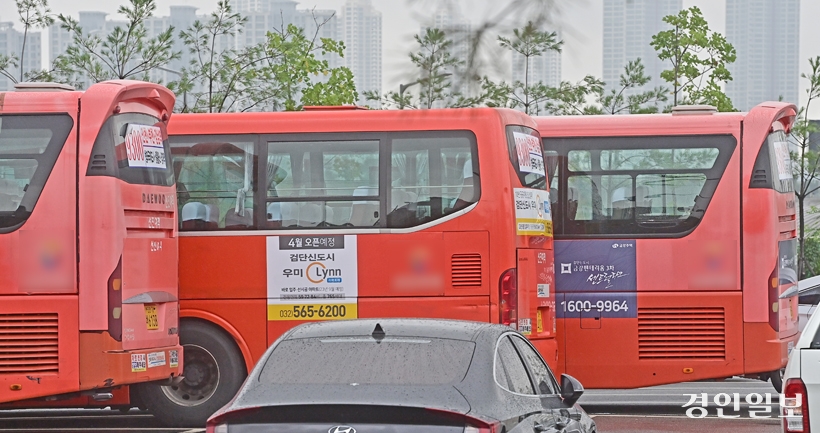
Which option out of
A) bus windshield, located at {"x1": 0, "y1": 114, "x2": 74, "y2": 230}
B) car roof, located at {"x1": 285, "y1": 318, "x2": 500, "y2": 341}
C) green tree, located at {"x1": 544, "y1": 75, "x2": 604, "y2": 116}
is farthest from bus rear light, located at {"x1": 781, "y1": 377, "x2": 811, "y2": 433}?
bus windshield, located at {"x1": 0, "y1": 114, "x2": 74, "y2": 230}

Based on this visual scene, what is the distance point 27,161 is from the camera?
945 cm

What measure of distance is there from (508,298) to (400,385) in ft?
17.2

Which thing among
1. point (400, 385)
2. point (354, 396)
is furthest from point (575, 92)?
point (400, 385)

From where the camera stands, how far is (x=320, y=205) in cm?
1080

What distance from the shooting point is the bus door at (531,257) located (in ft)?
34.8

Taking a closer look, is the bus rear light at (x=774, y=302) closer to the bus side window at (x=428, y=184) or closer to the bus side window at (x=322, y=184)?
the bus side window at (x=428, y=184)

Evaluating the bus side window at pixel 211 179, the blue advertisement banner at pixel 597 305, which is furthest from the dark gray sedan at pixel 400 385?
the blue advertisement banner at pixel 597 305

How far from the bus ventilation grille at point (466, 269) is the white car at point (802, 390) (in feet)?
14.7

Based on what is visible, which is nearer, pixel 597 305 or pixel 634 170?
pixel 597 305

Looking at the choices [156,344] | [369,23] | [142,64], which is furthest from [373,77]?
[156,344]

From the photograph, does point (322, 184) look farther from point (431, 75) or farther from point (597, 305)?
point (431, 75)

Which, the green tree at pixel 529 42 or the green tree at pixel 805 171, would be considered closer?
the green tree at pixel 529 42

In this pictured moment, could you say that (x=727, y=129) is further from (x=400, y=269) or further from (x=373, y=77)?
(x=373, y=77)

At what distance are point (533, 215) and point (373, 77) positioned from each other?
848 cm
